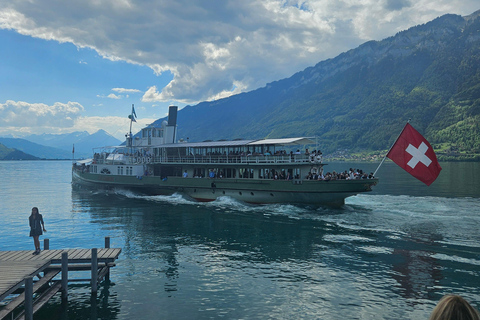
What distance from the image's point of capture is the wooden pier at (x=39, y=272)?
508 inches

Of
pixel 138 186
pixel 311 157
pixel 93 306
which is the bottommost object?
pixel 93 306

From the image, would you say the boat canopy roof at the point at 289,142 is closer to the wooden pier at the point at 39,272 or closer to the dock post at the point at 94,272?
the wooden pier at the point at 39,272

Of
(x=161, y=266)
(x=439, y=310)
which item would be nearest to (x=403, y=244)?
(x=161, y=266)

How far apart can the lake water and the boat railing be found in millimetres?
5500

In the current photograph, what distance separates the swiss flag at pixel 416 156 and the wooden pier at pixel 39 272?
24.0 m

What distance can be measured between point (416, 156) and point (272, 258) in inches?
643

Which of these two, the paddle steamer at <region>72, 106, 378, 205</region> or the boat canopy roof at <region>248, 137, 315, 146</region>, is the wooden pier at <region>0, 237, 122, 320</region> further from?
A: the boat canopy roof at <region>248, 137, 315, 146</region>

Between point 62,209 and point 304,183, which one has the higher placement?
point 304,183

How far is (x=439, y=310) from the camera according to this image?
3.37 m

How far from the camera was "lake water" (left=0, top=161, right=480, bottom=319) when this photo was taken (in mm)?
15195

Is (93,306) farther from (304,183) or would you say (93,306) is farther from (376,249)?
(304,183)

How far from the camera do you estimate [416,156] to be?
1161 inches

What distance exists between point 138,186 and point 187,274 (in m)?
35.0

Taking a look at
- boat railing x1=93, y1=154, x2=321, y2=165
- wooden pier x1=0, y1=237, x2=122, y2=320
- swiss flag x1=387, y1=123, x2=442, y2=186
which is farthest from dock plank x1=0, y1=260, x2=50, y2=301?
boat railing x1=93, y1=154, x2=321, y2=165
